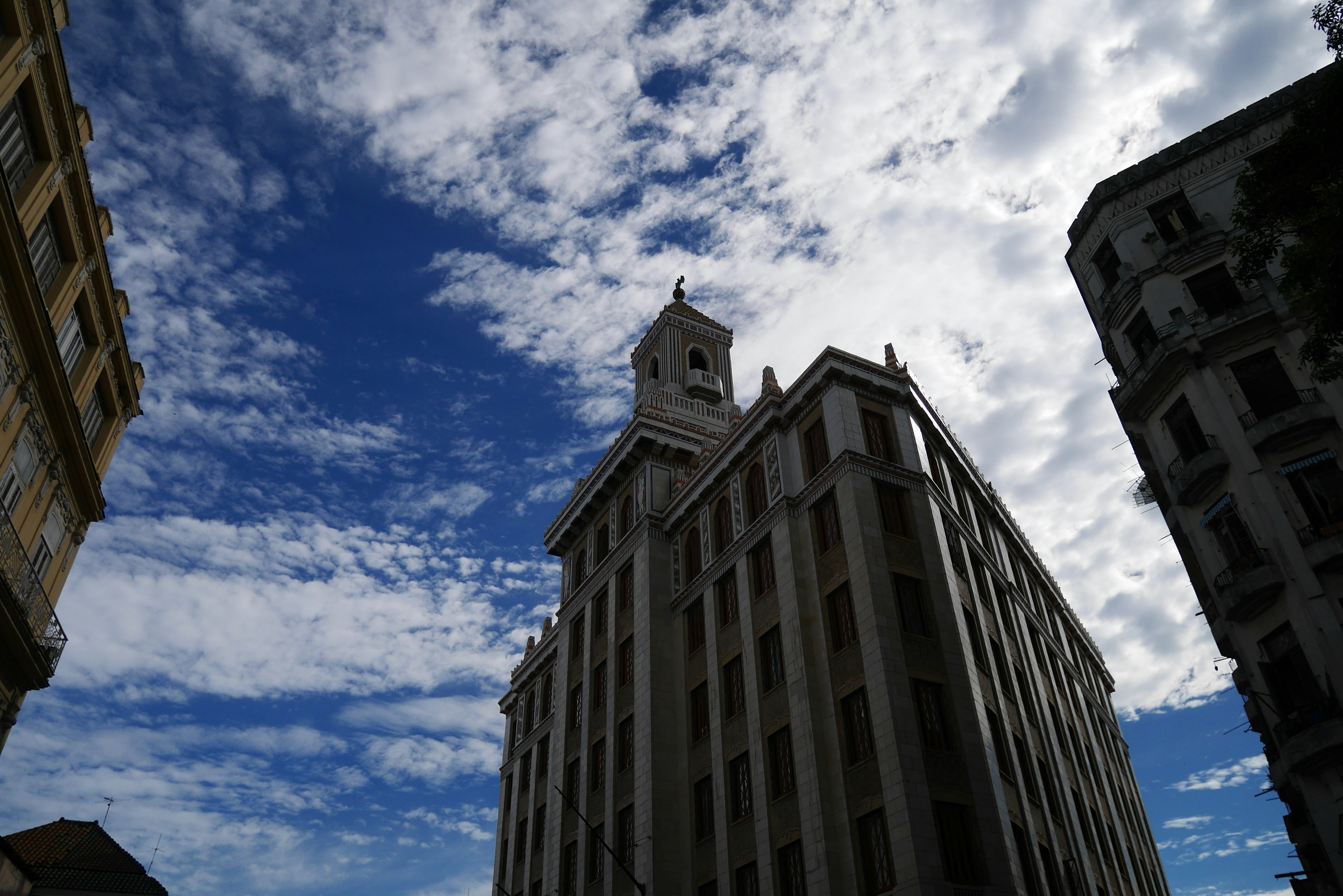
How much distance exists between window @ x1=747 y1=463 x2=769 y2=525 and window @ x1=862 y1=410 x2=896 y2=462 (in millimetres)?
4942

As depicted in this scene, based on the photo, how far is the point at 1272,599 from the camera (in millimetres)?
24531

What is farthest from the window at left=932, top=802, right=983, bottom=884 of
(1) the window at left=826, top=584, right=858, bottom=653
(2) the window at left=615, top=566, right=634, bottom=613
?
(2) the window at left=615, top=566, right=634, bottom=613

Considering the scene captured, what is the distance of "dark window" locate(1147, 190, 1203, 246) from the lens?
3066cm

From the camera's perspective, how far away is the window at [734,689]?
36125 mm

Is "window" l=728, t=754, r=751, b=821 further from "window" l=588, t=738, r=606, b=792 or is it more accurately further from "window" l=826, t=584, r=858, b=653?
"window" l=588, t=738, r=606, b=792

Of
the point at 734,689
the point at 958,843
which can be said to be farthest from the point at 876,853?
the point at 734,689

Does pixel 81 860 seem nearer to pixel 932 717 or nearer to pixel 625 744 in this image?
pixel 625 744

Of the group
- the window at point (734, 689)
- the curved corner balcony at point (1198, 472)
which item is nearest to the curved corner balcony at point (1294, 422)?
the curved corner balcony at point (1198, 472)

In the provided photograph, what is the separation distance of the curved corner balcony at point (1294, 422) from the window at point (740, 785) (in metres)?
19.7

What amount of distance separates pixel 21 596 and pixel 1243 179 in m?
29.8

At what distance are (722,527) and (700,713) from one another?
8.35 meters

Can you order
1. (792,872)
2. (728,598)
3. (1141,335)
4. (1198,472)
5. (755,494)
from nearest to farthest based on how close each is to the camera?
(1198,472) < (792,872) < (1141,335) < (728,598) < (755,494)

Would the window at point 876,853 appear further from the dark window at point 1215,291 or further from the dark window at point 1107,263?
the dark window at point 1107,263

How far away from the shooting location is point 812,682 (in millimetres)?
32250
